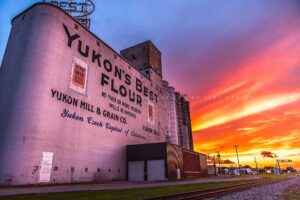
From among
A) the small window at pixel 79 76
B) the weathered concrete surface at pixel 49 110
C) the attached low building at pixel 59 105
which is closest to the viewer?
the weathered concrete surface at pixel 49 110

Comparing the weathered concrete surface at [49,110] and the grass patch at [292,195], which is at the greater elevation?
the weathered concrete surface at [49,110]

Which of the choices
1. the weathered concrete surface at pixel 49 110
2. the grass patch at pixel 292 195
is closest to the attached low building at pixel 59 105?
the weathered concrete surface at pixel 49 110

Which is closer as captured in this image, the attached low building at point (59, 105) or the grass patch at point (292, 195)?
the grass patch at point (292, 195)

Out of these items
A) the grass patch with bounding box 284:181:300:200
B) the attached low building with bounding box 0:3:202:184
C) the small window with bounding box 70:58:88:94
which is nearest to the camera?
the grass patch with bounding box 284:181:300:200

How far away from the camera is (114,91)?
37.6m

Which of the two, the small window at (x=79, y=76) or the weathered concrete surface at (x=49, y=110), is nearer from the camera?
the weathered concrete surface at (x=49, y=110)

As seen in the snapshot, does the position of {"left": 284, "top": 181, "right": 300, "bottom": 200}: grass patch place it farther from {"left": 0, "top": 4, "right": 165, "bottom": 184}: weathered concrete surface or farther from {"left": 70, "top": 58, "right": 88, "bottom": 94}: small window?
{"left": 70, "top": 58, "right": 88, "bottom": 94}: small window

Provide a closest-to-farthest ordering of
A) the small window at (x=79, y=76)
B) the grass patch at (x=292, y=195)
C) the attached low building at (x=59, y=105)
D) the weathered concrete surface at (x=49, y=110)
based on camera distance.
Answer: the grass patch at (x=292, y=195) → the weathered concrete surface at (x=49, y=110) → the attached low building at (x=59, y=105) → the small window at (x=79, y=76)

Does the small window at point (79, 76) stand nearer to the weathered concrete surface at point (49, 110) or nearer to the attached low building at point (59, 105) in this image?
the attached low building at point (59, 105)

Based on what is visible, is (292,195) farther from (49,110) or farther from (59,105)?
(59,105)

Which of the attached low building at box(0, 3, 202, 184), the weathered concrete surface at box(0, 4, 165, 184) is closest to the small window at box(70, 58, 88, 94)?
the attached low building at box(0, 3, 202, 184)

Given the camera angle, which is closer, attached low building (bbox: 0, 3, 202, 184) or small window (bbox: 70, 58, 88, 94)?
attached low building (bbox: 0, 3, 202, 184)

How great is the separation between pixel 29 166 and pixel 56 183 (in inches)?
148

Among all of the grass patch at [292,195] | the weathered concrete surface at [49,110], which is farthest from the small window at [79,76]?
the grass patch at [292,195]
